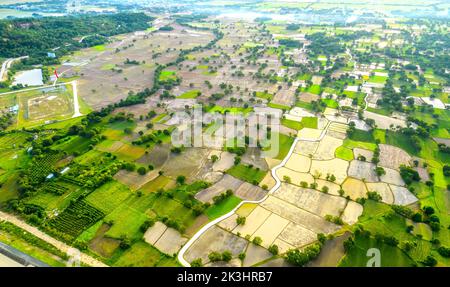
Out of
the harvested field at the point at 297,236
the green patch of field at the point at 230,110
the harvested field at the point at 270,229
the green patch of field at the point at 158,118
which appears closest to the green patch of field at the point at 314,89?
the green patch of field at the point at 230,110

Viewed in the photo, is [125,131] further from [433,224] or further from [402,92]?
[402,92]

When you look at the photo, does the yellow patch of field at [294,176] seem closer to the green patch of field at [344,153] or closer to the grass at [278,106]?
the green patch of field at [344,153]

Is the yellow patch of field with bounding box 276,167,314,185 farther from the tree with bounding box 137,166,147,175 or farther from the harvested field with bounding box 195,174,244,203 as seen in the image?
the tree with bounding box 137,166,147,175

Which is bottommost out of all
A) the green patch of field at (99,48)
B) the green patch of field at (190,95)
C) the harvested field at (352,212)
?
the harvested field at (352,212)

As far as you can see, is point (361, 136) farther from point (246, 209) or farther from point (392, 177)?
point (246, 209)

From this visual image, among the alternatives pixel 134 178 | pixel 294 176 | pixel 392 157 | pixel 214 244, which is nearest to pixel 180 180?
pixel 134 178

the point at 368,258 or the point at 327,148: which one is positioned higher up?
the point at 327,148

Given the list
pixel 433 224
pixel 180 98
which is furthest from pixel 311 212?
pixel 180 98
